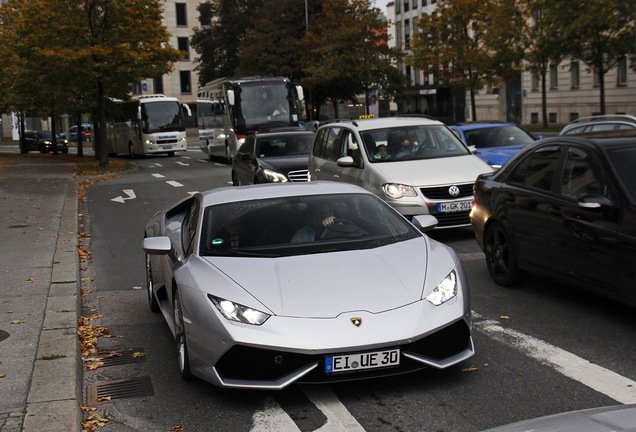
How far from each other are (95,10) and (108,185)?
954cm

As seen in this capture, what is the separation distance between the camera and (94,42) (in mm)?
33125

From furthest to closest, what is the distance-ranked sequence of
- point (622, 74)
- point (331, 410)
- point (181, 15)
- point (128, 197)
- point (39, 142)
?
point (181, 15) < point (39, 142) < point (622, 74) < point (128, 197) < point (331, 410)

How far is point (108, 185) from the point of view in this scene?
2705cm

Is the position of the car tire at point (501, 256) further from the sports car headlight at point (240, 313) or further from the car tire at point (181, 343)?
the sports car headlight at point (240, 313)

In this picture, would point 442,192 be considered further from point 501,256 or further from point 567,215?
point 567,215

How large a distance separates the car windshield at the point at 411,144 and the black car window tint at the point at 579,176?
17.9 ft

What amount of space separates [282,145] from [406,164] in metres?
8.37

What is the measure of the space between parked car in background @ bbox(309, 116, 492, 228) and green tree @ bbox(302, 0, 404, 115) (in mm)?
38310

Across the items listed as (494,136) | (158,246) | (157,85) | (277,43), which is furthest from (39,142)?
(158,246)

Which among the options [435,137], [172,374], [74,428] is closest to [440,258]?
[172,374]

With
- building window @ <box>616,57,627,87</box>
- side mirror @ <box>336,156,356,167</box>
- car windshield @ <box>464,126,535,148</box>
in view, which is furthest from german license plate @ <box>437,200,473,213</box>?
building window @ <box>616,57,627,87</box>

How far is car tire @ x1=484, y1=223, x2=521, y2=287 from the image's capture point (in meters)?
8.66

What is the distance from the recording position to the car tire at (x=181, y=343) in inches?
232

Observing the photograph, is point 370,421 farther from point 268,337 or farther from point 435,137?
point 435,137
